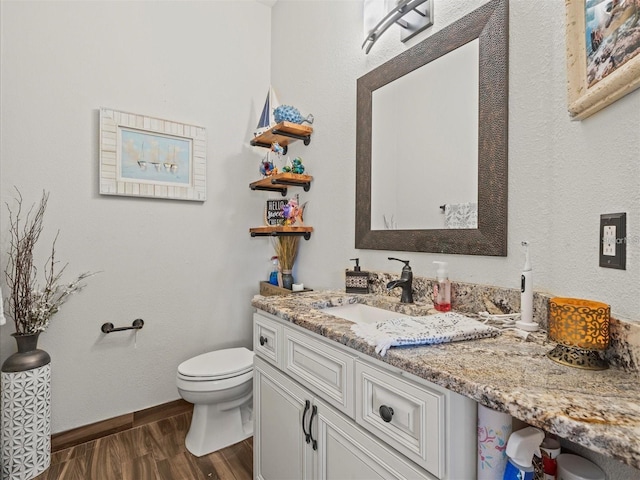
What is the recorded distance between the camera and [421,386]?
0.70 m

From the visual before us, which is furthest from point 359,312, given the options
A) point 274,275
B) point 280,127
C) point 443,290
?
point 280,127

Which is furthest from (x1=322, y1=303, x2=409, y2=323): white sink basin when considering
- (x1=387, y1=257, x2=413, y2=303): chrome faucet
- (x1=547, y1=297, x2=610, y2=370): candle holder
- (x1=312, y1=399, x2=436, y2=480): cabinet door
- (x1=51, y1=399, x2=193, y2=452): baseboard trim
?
(x1=51, y1=399, x2=193, y2=452): baseboard trim

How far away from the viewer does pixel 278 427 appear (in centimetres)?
124

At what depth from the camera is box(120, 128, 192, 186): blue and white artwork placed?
1.94 metres

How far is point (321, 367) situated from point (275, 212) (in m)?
1.37

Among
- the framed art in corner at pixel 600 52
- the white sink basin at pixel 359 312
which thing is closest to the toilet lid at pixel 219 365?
the white sink basin at pixel 359 312

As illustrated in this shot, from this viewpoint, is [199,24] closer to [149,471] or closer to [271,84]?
[271,84]

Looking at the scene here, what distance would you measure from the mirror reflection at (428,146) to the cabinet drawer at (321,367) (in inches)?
26.1

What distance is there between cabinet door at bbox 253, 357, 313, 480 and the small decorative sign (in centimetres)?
100

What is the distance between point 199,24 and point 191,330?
2.03 meters

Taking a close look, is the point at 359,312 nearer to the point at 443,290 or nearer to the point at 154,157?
the point at 443,290

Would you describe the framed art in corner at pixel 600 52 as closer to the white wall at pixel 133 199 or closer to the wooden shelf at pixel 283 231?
the wooden shelf at pixel 283 231

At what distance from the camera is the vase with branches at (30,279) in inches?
62.8

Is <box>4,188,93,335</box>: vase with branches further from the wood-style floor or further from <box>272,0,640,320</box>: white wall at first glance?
<box>272,0,640,320</box>: white wall
